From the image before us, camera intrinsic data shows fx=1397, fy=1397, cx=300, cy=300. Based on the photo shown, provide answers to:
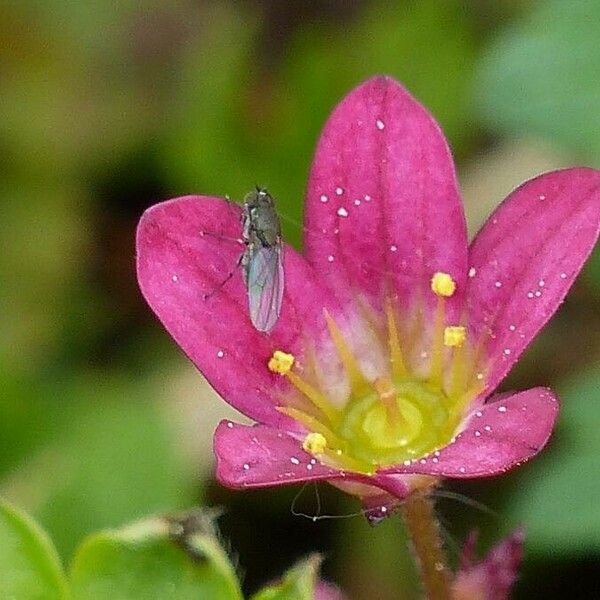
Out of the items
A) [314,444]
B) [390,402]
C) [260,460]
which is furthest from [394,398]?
[260,460]

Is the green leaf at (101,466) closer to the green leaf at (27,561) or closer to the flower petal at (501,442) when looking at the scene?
the green leaf at (27,561)

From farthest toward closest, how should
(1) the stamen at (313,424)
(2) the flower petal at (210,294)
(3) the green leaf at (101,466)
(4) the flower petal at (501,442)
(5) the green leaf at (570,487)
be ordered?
(3) the green leaf at (101,466) < (5) the green leaf at (570,487) < (1) the stamen at (313,424) < (2) the flower petal at (210,294) < (4) the flower petal at (501,442)

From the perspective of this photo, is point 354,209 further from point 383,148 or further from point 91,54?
point 91,54

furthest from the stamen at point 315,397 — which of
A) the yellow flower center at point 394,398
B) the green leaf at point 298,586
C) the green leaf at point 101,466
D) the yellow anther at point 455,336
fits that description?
the green leaf at point 101,466

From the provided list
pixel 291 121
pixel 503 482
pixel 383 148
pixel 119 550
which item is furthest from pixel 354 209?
pixel 291 121

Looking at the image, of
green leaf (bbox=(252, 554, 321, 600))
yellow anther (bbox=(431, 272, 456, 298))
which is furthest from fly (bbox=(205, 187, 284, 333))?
green leaf (bbox=(252, 554, 321, 600))

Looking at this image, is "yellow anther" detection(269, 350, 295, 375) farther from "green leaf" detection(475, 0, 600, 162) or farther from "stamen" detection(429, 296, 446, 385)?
"green leaf" detection(475, 0, 600, 162)

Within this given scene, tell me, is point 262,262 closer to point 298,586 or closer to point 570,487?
point 298,586
